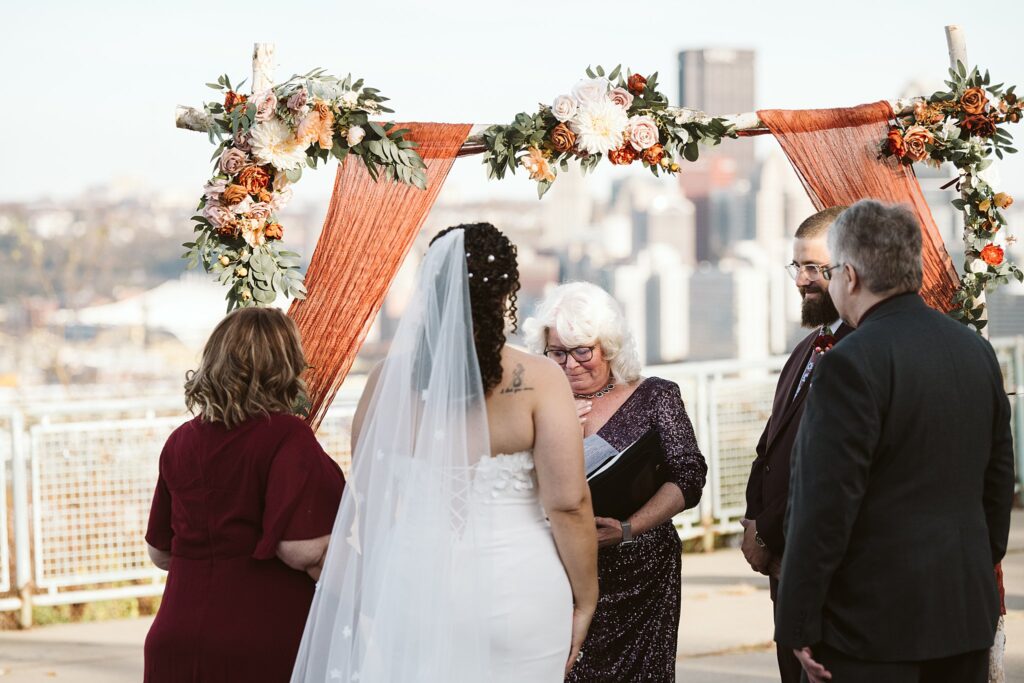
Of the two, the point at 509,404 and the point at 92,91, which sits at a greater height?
the point at 92,91

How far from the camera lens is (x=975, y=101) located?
463cm

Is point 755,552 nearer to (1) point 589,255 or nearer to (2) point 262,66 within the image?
(2) point 262,66

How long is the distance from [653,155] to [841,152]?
806 mm

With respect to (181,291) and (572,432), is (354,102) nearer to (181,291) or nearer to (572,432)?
(572,432)

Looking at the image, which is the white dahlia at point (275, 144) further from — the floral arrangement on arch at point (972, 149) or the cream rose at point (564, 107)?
the floral arrangement on arch at point (972, 149)

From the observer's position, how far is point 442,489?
3090 millimetres

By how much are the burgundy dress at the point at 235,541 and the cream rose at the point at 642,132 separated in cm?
188

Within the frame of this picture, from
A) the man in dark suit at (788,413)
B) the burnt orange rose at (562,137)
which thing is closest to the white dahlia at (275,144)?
the burnt orange rose at (562,137)

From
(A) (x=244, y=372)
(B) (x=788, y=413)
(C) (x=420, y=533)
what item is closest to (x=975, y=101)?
(B) (x=788, y=413)

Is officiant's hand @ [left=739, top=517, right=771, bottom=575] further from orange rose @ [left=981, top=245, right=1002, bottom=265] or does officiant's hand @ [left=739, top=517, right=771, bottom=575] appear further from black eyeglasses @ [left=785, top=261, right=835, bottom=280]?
orange rose @ [left=981, top=245, right=1002, bottom=265]

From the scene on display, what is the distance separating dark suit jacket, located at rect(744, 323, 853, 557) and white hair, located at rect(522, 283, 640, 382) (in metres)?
0.47

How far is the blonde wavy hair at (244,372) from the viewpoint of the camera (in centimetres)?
307

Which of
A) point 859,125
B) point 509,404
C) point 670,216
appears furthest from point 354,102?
point 670,216

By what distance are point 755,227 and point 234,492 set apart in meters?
130
